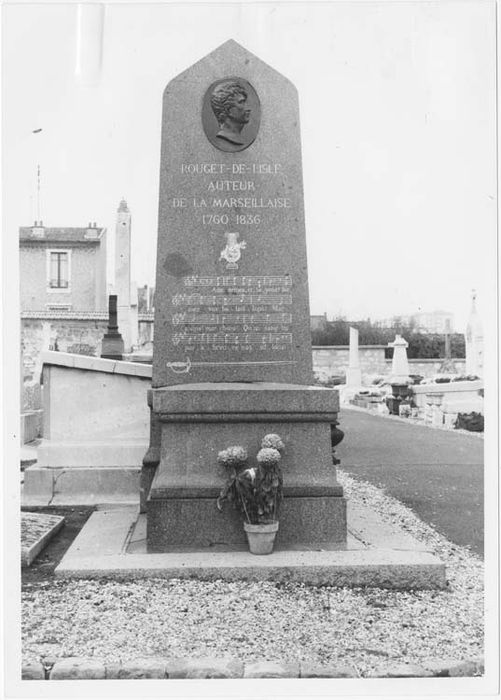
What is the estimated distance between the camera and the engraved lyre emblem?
552cm

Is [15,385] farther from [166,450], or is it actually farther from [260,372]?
[260,372]

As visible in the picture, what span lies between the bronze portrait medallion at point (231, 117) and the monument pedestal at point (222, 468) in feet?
6.34

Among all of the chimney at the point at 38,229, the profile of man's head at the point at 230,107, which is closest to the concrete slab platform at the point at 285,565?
the profile of man's head at the point at 230,107

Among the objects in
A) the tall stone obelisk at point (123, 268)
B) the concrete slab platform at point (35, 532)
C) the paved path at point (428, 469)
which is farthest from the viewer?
the tall stone obelisk at point (123, 268)

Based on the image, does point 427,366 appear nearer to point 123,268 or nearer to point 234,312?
point 123,268

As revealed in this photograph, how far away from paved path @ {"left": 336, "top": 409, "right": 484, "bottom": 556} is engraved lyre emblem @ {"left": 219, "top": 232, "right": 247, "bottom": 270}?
2.84 metres

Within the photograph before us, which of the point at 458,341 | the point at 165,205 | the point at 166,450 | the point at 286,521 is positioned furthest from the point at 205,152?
the point at 458,341

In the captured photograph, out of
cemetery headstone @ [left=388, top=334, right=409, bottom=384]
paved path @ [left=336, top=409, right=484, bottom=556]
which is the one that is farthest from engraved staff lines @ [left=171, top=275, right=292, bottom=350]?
cemetery headstone @ [left=388, top=334, right=409, bottom=384]

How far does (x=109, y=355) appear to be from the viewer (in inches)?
424

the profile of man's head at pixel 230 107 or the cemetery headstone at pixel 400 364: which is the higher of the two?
the profile of man's head at pixel 230 107

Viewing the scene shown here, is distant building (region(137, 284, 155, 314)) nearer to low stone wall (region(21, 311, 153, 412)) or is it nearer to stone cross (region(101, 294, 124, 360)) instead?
low stone wall (region(21, 311, 153, 412))

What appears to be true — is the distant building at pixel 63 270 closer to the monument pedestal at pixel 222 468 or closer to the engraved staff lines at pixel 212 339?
the engraved staff lines at pixel 212 339

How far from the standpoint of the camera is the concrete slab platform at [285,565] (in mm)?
4469

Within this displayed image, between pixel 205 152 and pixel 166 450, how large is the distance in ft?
7.46
